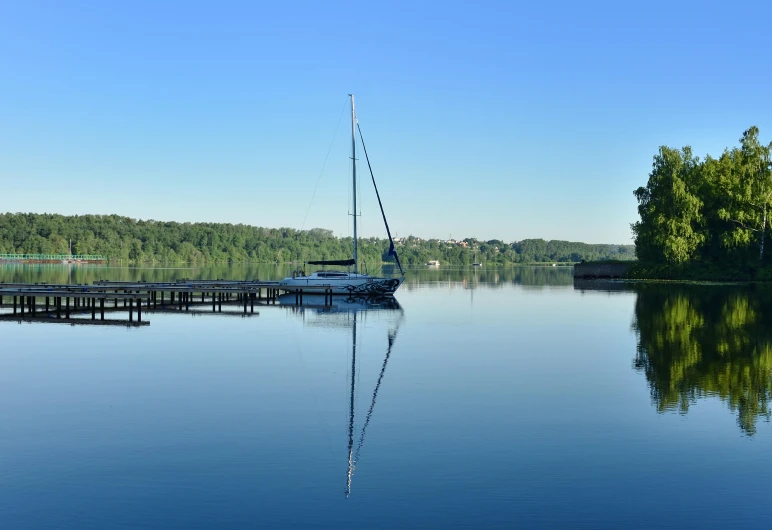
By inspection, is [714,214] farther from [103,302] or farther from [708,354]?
[103,302]

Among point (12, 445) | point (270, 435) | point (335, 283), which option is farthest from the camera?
point (335, 283)

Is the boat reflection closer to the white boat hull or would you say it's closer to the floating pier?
the white boat hull

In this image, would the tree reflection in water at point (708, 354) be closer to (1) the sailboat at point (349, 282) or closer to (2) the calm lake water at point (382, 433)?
(2) the calm lake water at point (382, 433)

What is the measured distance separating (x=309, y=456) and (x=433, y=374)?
1072 cm

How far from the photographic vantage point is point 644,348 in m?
33.2

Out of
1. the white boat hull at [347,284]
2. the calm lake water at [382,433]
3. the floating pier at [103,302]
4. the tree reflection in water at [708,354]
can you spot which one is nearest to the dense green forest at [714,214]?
the tree reflection in water at [708,354]

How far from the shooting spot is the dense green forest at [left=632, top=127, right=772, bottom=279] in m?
96.1

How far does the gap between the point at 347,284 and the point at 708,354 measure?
3887cm

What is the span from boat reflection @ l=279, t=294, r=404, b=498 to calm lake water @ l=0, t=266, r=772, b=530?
0.45ft

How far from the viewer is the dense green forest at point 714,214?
315 ft

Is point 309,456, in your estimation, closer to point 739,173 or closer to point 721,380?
point 721,380

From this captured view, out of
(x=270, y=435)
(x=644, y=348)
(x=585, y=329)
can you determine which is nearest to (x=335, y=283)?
(x=585, y=329)

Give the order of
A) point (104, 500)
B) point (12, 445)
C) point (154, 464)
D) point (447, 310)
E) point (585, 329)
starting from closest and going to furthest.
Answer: point (104, 500) → point (154, 464) → point (12, 445) → point (585, 329) → point (447, 310)

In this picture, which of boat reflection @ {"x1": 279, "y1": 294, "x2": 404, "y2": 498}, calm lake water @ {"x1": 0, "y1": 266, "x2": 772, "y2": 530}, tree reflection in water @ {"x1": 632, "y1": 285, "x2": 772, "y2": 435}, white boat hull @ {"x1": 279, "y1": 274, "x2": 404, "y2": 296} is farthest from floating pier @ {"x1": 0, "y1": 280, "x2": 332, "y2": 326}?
tree reflection in water @ {"x1": 632, "y1": 285, "x2": 772, "y2": 435}
